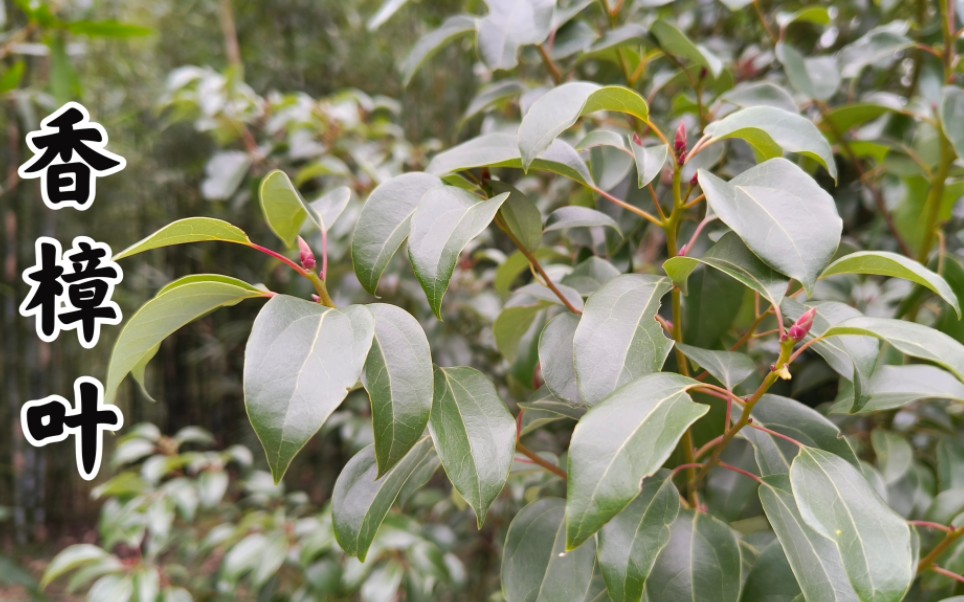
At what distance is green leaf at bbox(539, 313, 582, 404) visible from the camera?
44 centimetres

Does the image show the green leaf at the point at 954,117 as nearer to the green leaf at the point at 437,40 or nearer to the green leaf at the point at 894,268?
the green leaf at the point at 894,268

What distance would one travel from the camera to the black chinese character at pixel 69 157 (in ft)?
3.87

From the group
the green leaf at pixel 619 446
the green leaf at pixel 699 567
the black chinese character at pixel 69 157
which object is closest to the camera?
the green leaf at pixel 619 446

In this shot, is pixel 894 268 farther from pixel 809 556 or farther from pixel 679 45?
pixel 679 45

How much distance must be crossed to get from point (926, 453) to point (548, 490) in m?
0.57

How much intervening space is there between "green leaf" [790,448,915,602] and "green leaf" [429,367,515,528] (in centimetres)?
17

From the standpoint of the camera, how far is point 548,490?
73cm

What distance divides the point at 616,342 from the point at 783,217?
125 mm

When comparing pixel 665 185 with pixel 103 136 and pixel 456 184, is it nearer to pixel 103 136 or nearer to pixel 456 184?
pixel 456 184

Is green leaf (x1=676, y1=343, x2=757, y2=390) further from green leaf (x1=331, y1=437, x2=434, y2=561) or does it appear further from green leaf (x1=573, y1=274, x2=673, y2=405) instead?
green leaf (x1=331, y1=437, x2=434, y2=561)

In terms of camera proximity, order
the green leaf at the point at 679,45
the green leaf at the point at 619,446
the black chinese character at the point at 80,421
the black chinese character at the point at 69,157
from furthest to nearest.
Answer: the black chinese character at the point at 69,157, the black chinese character at the point at 80,421, the green leaf at the point at 679,45, the green leaf at the point at 619,446

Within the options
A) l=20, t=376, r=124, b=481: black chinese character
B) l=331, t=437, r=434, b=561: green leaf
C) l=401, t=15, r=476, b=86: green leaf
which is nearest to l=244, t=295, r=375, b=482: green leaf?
l=331, t=437, r=434, b=561: green leaf

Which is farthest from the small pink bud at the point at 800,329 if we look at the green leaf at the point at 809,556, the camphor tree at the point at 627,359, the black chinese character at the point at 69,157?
the black chinese character at the point at 69,157

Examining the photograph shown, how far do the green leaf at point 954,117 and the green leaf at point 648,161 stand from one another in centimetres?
37
